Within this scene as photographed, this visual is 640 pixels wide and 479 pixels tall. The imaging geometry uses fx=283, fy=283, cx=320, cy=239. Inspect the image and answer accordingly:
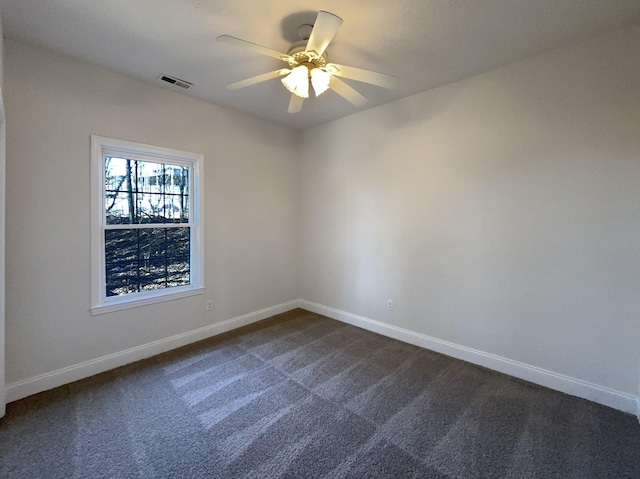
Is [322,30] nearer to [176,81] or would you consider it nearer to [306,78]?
[306,78]

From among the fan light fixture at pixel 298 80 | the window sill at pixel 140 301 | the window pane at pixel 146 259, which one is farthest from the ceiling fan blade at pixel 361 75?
the window sill at pixel 140 301

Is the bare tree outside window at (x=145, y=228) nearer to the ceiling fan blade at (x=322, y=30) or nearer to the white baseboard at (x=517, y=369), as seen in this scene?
the ceiling fan blade at (x=322, y=30)

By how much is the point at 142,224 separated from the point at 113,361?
1.32m

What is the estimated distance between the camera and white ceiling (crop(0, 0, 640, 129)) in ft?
5.91

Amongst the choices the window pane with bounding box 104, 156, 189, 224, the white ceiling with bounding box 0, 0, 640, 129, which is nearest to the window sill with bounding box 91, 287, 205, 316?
the window pane with bounding box 104, 156, 189, 224

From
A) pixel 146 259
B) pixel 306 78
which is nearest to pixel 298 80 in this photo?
pixel 306 78

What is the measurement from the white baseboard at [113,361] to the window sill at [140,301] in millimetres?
416

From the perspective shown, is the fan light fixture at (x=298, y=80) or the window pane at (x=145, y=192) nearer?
the fan light fixture at (x=298, y=80)

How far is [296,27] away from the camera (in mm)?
1995

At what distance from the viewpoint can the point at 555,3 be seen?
69.5 inches

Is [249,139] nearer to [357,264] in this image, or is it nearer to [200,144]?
[200,144]

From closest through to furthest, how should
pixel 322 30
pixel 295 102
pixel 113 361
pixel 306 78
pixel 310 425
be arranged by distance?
pixel 322 30, pixel 310 425, pixel 306 78, pixel 295 102, pixel 113 361

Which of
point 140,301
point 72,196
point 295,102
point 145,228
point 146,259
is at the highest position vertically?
point 295,102

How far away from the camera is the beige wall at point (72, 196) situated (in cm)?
217
